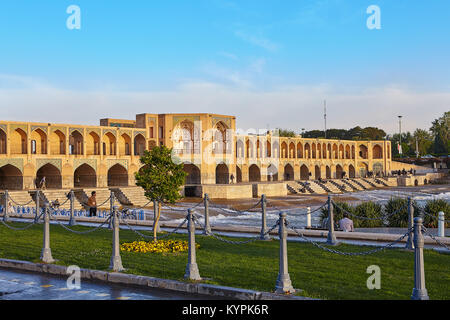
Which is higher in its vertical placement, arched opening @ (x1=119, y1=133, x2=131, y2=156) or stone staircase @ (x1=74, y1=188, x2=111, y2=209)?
arched opening @ (x1=119, y1=133, x2=131, y2=156)

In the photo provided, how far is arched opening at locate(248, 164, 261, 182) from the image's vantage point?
175 ft

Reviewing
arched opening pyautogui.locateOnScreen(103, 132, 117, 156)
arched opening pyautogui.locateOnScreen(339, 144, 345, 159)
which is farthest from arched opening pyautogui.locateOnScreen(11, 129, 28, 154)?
arched opening pyautogui.locateOnScreen(339, 144, 345, 159)

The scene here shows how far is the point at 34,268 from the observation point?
8312mm

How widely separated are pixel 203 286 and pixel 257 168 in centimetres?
4730

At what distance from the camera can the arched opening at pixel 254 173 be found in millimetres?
53209

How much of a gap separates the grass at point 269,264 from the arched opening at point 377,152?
2488 inches

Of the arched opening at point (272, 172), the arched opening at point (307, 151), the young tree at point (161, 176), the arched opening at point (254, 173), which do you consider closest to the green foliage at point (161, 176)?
the young tree at point (161, 176)

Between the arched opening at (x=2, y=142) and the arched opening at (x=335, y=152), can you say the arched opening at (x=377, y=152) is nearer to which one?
the arched opening at (x=335, y=152)

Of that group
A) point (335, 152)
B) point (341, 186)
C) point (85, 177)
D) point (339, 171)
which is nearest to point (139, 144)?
Result: point (85, 177)

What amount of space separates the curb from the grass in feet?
0.82

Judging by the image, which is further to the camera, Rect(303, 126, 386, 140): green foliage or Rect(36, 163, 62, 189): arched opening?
Rect(303, 126, 386, 140): green foliage

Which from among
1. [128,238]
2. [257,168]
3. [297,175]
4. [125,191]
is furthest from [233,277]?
[297,175]

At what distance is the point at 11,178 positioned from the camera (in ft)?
115

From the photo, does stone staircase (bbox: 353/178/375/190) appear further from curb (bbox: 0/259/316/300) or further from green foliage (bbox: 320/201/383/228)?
curb (bbox: 0/259/316/300)
